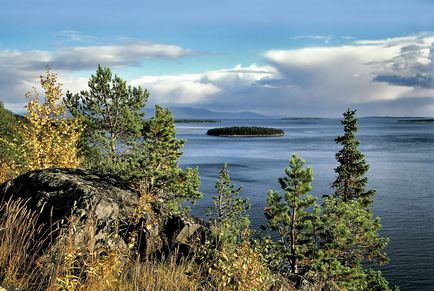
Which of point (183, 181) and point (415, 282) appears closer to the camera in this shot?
point (183, 181)

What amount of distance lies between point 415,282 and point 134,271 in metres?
41.5

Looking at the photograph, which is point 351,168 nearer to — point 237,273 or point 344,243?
point 344,243

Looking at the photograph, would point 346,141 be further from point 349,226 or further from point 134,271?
point 134,271

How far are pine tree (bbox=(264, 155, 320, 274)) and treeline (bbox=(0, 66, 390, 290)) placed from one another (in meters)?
0.08

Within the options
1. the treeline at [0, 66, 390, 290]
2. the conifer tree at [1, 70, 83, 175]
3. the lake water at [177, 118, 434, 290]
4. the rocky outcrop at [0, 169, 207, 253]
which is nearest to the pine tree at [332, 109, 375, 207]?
the treeline at [0, 66, 390, 290]

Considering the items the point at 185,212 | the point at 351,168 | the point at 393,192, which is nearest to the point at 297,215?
the point at 351,168

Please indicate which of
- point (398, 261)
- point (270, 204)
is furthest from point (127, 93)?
point (398, 261)

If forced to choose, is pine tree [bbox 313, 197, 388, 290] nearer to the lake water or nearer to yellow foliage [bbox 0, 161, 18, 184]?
the lake water

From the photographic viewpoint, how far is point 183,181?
3191 centimetres

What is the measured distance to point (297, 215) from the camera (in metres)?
32.2

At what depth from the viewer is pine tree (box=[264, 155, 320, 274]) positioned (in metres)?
30.9

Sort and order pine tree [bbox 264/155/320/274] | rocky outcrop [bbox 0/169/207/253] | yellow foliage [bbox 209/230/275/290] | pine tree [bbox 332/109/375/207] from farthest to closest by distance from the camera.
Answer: pine tree [bbox 332/109/375/207] < pine tree [bbox 264/155/320/274] < rocky outcrop [bbox 0/169/207/253] < yellow foliage [bbox 209/230/275/290]

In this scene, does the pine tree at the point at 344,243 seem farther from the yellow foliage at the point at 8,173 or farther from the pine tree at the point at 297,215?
the yellow foliage at the point at 8,173

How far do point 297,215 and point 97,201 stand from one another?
2366 centimetres
